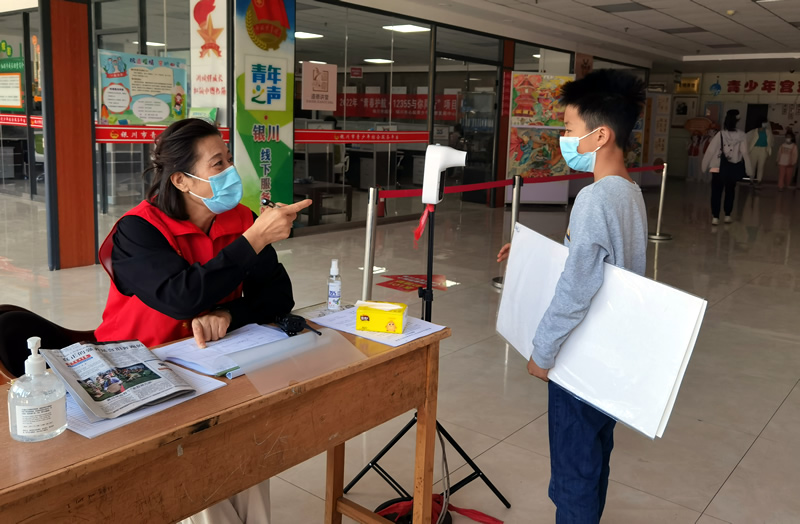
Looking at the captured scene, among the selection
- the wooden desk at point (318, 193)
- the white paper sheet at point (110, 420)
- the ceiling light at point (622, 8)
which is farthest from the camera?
the ceiling light at point (622, 8)

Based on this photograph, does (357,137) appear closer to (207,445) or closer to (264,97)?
(264,97)

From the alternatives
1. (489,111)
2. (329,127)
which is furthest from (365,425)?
(489,111)

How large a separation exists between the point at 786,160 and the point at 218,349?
16.7 metres

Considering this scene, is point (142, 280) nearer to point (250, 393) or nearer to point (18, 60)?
point (250, 393)

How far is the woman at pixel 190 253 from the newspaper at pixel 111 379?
0.93ft

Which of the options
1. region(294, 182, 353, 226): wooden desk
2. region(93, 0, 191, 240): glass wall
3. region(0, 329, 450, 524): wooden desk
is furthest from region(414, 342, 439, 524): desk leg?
region(294, 182, 353, 226): wooden desk

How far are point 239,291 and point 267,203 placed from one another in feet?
1.02

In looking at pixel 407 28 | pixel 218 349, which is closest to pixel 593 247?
pixel 218 349

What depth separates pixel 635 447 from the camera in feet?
10.00

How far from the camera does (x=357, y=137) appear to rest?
8273 millimetres

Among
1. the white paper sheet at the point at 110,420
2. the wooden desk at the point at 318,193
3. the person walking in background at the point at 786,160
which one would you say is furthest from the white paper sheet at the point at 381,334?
the person walking in background at the point at 786,160

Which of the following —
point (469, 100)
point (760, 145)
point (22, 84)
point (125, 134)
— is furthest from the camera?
point (760, 145)

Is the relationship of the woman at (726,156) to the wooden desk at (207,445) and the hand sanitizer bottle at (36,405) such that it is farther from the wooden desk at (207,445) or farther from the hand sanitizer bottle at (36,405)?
the hand sanitizer bottle at (36,405)

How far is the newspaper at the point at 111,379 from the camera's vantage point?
133cm
